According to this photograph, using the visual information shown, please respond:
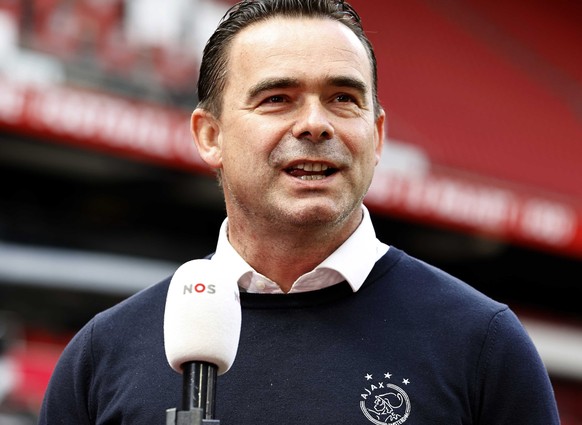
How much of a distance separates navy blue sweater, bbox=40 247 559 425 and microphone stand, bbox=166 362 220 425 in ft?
1.24

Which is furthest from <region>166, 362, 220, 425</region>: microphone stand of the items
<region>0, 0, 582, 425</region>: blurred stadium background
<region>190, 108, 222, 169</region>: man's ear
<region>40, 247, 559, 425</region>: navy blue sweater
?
<region>0, 0, 582, 425</region>: blurred stadium background

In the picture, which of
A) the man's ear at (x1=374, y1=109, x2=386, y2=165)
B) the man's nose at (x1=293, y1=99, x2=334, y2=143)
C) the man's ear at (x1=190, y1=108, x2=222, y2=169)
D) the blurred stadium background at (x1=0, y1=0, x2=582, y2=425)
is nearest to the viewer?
the man's nose at (x1=293, y1=99, x2=334, y2=143)

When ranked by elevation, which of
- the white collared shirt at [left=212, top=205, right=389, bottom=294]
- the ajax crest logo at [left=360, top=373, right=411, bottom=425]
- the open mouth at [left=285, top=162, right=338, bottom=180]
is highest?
the open mouth at [left=285, top=162, right=338, bottom=180]

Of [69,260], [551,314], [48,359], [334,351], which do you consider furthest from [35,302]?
[334,351]

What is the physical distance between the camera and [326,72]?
6.84 ft

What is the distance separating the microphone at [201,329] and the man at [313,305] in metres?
0.33

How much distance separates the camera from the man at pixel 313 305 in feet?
6.23

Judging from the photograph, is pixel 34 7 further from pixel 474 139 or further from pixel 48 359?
pixel 474 139

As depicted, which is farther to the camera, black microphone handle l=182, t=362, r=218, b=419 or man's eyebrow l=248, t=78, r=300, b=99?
man's eyebrow l=248, t=78, r=300, b=99

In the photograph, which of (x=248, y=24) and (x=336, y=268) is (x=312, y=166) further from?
(x=248, y=24)

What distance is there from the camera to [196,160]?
7.22m

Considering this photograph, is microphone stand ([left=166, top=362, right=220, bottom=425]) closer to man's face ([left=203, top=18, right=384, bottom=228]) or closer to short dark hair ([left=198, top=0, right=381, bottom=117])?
man's face ([left=203, top=18, right=384, bottom=228])

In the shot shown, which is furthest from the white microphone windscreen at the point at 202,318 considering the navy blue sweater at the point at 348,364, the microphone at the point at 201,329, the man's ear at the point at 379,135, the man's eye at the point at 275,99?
the man's ear at the point at 379,135

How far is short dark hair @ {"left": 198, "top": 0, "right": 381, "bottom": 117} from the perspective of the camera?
2.23 meters
